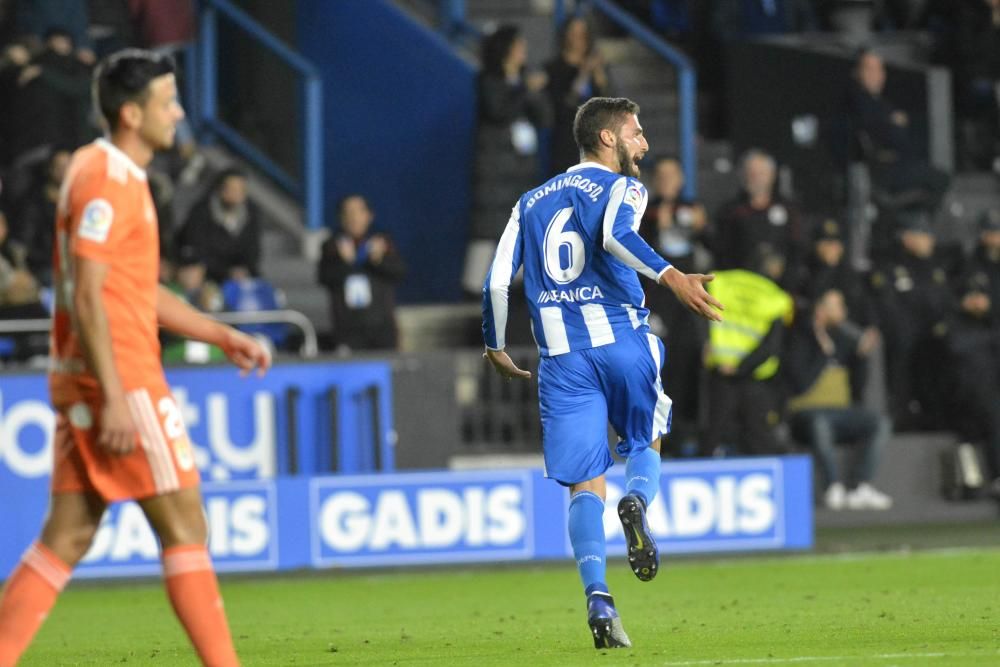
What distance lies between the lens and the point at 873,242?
1831 centimetres

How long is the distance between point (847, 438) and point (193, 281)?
17.6ft

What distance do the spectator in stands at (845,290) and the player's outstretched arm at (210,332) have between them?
10398mm

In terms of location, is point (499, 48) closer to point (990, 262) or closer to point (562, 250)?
point (990, 262)

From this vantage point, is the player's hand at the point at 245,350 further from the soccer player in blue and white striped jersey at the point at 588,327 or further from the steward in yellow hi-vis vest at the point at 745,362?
the steward in yellow hi-vis vest at the point at 745,362

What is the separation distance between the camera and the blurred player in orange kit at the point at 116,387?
564 cm

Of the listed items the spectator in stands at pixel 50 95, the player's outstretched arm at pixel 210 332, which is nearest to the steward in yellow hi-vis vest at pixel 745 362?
the spectator in stands at pixel 50 95

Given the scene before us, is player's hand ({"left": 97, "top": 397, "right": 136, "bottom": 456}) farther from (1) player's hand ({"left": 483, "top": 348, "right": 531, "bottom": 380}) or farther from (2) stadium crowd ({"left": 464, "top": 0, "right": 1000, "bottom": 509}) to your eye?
(2) stadium crowd ({"left": 464, "top": 0, "right": 1000, "bottom": 509})

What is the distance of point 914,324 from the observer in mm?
16828

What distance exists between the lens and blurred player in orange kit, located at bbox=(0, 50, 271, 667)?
222 inches

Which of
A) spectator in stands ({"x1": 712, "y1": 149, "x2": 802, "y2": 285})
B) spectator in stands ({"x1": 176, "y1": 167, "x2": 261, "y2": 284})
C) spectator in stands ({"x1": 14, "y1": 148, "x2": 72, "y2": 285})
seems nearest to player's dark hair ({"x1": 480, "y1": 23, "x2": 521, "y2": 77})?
spectator in stands ({"x1": 712, "y1": 149, "x2": 802, "y2": 285})

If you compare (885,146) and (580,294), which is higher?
(885,146)

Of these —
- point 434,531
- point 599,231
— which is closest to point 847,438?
point 434,531

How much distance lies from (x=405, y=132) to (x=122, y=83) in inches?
497

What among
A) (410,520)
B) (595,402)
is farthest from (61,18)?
(595,402)
